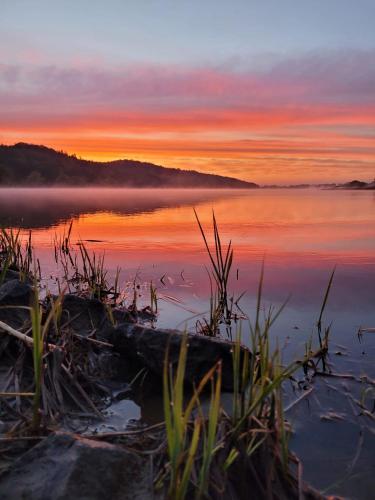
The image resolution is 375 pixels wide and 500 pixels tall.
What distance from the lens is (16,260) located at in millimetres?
10320

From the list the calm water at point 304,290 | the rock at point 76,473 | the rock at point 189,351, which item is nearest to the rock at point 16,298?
the rock at point 189,351

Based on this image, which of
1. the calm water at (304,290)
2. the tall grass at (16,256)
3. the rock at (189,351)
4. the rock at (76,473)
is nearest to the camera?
the rock at (76,473)

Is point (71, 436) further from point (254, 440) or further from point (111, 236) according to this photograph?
point (111, 236)

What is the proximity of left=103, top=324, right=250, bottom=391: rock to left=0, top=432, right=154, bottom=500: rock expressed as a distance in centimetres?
174

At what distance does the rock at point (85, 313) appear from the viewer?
5.79 metres

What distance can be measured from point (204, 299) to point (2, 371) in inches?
183

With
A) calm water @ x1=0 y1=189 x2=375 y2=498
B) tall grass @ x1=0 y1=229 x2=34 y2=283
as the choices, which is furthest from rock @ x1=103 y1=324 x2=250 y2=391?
tall grass @ x1=0 y1=229 x2=34 y2=283

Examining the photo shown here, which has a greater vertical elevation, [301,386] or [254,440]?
[254,440]

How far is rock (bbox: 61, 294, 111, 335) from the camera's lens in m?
5.79

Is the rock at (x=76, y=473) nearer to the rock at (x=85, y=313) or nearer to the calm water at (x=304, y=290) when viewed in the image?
the calm water at (x=304, y=290)

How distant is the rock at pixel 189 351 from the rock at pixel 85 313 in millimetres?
1032

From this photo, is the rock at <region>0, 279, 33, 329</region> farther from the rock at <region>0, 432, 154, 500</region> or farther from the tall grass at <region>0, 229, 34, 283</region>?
the rock at <region>0, 432, 154, 500</region>

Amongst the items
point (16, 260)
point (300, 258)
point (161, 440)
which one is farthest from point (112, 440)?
point (300, 258)

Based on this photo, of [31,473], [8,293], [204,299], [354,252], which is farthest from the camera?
[354,252]
